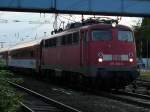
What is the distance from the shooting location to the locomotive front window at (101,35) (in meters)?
23.5

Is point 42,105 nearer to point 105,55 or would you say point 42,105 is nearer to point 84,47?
point 105,55

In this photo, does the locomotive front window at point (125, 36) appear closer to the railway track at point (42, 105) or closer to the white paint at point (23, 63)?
the railway track at point (42, 105)

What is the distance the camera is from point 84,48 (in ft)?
77.5

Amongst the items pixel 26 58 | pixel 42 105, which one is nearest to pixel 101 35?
pixel 42 105

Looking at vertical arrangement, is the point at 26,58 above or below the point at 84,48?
below

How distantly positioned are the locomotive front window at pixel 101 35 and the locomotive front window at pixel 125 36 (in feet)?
1.62

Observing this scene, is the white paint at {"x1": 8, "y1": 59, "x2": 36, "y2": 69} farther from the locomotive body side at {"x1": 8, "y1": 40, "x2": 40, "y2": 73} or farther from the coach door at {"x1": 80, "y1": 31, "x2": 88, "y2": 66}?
the coach door at {"x1": 80, "y1": 31, "x2": 88, "y2": 66}

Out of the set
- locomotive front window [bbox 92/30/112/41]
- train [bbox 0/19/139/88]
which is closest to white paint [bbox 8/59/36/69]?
train [bbox 0/19/139/88]

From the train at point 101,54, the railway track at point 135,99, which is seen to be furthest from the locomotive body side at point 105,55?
the railway track at point 135,99

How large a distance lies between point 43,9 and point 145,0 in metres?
8.64

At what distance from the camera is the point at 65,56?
88.6 ft

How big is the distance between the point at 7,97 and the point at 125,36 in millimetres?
11659

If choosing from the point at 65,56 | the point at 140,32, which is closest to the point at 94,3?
the point at 65,56

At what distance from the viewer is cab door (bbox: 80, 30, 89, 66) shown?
2336cm
